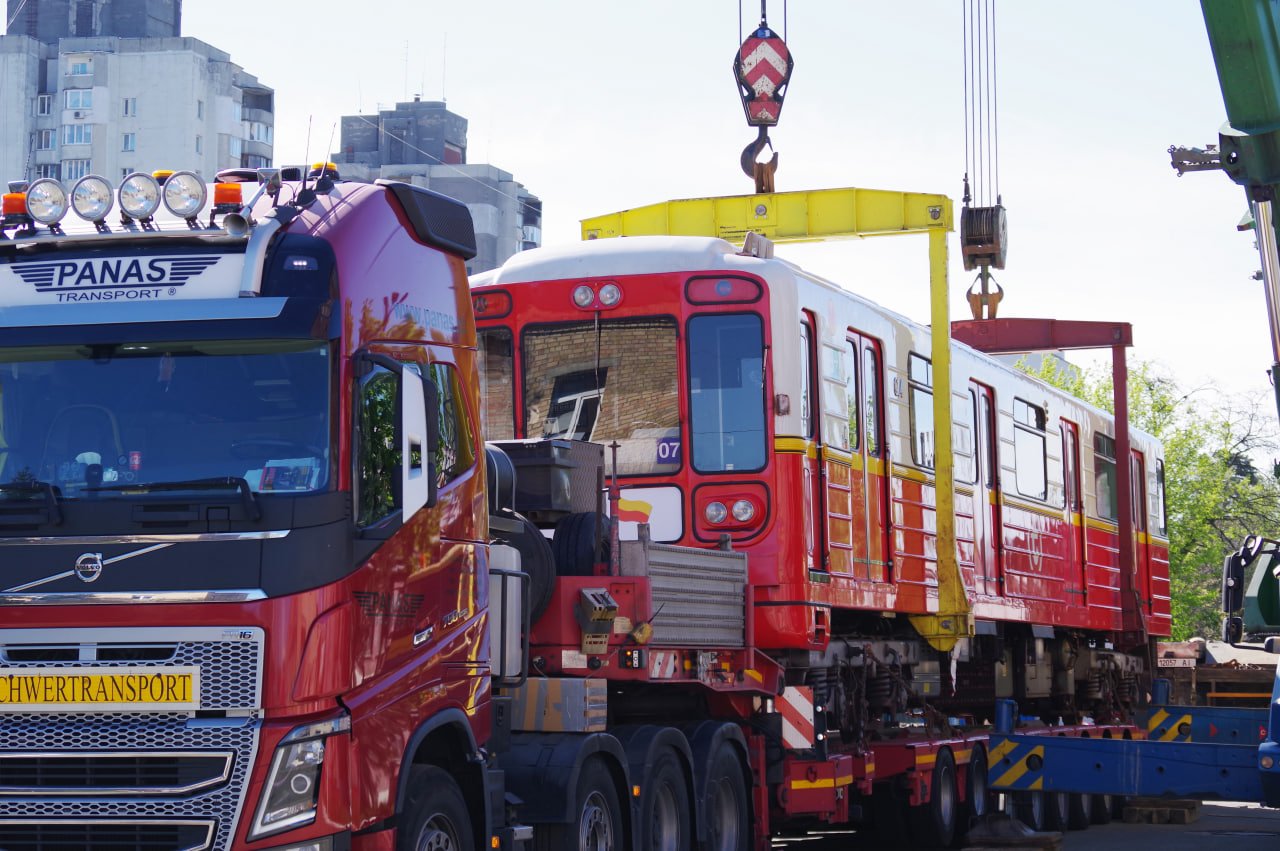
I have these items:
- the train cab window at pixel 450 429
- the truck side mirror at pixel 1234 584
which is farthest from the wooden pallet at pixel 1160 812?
the train cab window at pixel 450 429

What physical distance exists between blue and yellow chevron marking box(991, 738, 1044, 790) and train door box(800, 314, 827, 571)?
2335mm

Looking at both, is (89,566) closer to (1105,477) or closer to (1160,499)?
(1105,477)

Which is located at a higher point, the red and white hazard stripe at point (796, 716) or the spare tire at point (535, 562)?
the spare tire at point (535, 562)

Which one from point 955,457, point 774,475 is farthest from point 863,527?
point 955,457

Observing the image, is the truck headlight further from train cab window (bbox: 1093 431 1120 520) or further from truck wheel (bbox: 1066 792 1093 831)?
train cab window (bbox: 1093 431 1120 520)

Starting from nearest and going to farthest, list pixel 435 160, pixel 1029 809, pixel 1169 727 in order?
pixel 1169 727 < pixel 1029 809 < pixel 435 160

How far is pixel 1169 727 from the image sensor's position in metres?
17.0

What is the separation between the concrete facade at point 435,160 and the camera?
94250 mm

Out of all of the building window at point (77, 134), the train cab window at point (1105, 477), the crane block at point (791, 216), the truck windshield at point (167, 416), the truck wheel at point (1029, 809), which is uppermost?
the building window at point (77, 134)

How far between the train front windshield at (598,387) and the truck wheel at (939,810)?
4586 millimetres

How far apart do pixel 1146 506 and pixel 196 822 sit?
18.9 metres

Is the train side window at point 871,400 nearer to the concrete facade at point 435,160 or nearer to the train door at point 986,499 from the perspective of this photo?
the train door at point 986,499

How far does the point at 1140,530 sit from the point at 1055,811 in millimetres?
6276

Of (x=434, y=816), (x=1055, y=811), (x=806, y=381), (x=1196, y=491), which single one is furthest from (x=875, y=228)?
(x=1196, y=491)
